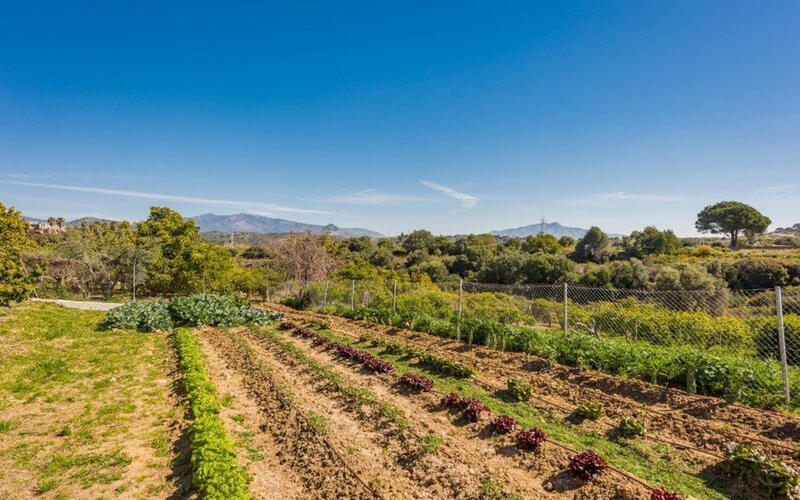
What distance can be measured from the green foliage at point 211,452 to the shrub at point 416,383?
3521 millimetres

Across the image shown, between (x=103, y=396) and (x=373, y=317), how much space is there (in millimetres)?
9540

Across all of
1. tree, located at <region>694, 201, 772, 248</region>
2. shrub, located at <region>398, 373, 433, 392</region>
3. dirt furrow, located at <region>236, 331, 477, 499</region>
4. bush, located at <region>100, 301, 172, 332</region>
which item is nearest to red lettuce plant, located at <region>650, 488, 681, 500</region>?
dirt furrow, located at <region>236, 331, 477, 499</region>

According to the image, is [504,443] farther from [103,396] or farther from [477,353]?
[103,396]

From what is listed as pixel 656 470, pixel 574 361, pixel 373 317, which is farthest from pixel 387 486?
pixel 373 317

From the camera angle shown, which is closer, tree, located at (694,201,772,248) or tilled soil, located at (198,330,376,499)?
tilled soil, located at (198,330,376,499)

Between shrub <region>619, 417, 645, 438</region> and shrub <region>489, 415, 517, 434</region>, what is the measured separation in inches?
61.9

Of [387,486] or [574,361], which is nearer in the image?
[387,486]

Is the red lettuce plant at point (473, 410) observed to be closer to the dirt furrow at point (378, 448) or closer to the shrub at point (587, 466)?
the dirt furrow at point (378, 448)

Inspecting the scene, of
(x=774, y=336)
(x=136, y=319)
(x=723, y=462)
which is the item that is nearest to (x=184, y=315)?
(x=136, y=319)

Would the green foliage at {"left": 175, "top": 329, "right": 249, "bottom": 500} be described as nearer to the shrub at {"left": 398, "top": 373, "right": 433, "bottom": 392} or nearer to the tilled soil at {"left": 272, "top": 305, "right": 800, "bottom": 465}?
the shrub at {"left": 398, "top": 373, "right": 433, "bottom": 392}

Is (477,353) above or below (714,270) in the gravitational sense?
below

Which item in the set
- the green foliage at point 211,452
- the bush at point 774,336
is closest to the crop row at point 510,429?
the green foliage at point 211,452

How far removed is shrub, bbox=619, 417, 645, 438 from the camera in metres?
5.69

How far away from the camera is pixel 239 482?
4359mm
